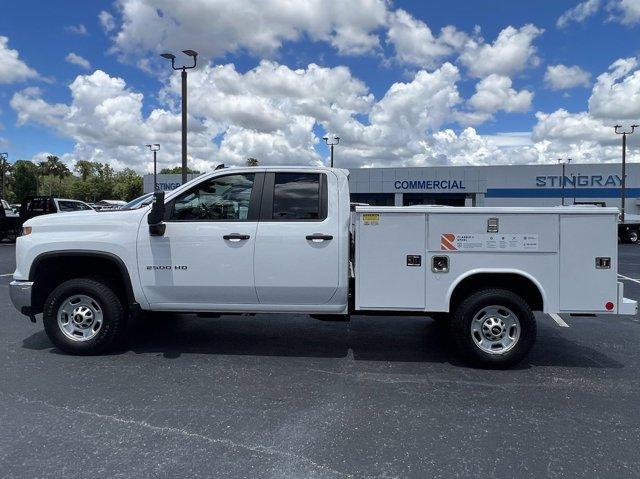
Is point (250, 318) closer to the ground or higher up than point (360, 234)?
closer to the ground

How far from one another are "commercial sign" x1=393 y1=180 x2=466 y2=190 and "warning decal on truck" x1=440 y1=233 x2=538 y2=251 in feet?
134

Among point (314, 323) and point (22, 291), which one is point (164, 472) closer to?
point (22, 291)

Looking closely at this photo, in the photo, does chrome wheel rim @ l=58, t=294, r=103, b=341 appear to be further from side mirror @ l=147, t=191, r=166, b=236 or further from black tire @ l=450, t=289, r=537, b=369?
black tire @ l=450, t=289, r=537, b=369

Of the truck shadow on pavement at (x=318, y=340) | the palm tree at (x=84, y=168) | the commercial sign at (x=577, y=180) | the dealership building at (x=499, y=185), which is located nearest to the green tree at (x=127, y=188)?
the palm tree at (x=84, y=168)

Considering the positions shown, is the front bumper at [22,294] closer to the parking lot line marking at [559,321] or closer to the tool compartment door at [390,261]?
the tool compartment door at [390,261]

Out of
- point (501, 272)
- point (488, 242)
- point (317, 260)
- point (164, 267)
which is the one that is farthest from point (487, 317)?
point (164, 267)

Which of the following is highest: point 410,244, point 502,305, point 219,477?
point 410,244

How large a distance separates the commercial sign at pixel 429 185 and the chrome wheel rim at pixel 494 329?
134ft

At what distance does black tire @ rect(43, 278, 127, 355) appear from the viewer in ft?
17.5

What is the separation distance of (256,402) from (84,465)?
141 centimetres

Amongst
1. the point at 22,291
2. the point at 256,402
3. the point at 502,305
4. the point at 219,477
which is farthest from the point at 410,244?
the point at 22,291

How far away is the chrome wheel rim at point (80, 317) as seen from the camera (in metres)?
5.42

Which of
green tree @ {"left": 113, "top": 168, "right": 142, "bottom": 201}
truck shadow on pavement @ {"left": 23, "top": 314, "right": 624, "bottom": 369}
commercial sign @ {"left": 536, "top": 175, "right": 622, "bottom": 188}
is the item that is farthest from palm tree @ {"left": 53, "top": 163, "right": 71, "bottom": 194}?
truck shadow on pavement @ {"left": 23, "top": 314, "right": 624, "bottom": 369}

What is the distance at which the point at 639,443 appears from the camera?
11.7 ft
